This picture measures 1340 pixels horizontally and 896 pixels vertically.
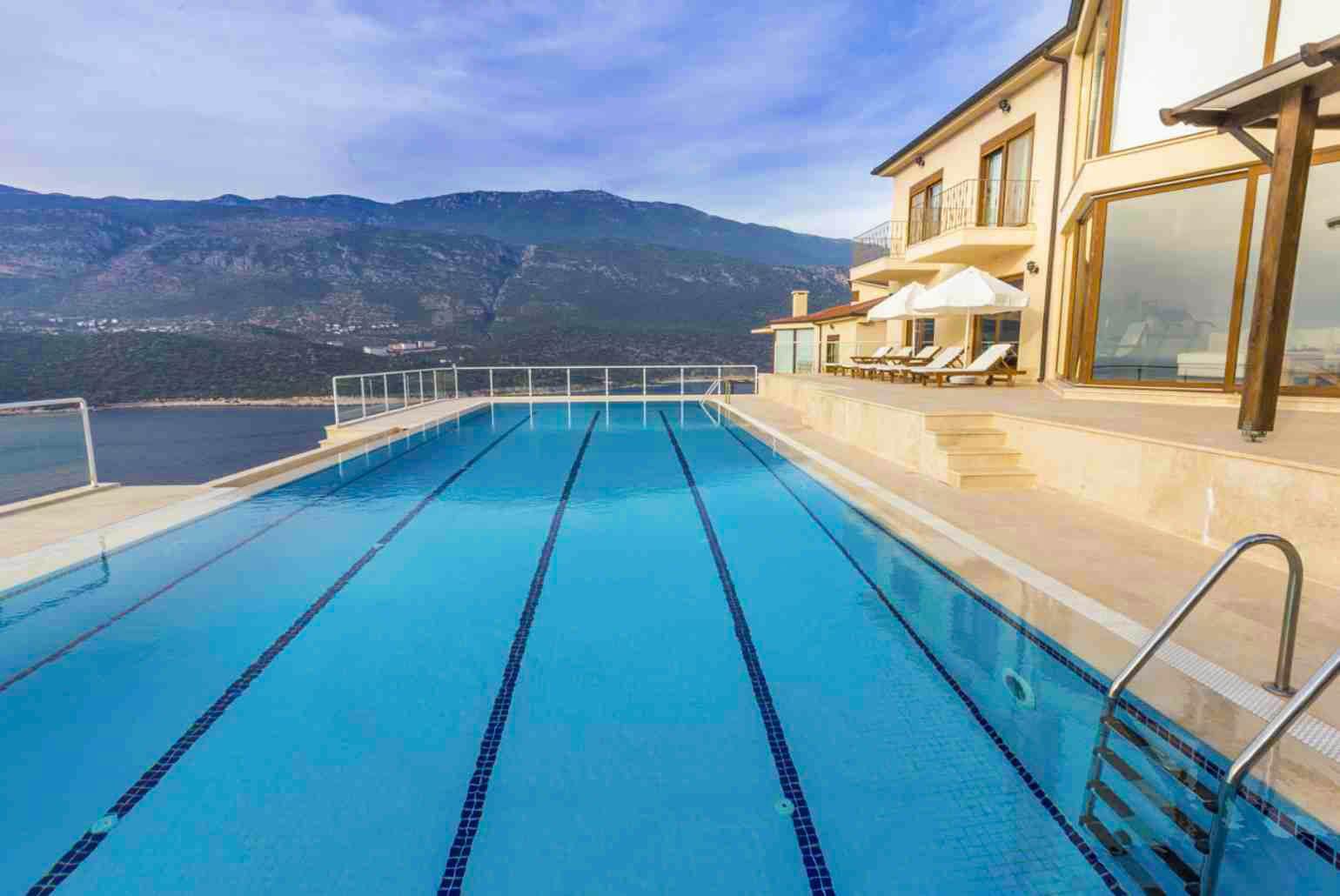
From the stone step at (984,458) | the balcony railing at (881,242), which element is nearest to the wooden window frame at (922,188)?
A: the balcony railing at (881,242)

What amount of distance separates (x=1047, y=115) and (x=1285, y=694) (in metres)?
11.8

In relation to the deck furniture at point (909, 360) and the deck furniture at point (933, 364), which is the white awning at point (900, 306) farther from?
the deck furniture at point (909, 360)

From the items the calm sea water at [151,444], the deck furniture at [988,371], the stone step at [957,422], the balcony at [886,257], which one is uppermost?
the balcony at [886,257]

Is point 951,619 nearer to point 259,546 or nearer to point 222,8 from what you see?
point 259,546

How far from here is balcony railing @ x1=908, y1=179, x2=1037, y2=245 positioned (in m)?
12.1

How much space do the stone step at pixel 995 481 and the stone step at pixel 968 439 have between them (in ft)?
1.78

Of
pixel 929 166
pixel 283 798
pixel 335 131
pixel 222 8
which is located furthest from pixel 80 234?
pixel 283 798

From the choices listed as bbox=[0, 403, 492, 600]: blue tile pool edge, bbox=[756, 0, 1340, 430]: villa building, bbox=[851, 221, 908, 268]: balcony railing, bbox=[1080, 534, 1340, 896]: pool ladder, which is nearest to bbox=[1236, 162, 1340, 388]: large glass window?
bbox=[756, 0, 1340, 430]: villa building

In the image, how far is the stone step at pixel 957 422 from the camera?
7.23 meters

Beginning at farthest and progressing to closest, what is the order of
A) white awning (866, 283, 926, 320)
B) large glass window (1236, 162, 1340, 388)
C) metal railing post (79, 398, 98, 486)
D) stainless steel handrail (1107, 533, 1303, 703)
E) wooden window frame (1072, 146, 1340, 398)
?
1. white awning (866, 283, 926, 320)
2. metal railing post (79, 398, 98, 486)
3. wooden window frame (1072, 146, 1340, 398)
4. large glass window (1236, 162, 1340, 388)
5. stainless steel handrail (1107, 533, 1303, 703)

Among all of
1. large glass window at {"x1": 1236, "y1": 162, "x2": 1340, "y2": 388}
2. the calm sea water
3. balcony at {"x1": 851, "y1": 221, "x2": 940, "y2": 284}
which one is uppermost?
balcony at {"x1": 851, "y1": 221, "x2": 940, "y2": 284}

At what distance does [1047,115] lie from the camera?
11.2m

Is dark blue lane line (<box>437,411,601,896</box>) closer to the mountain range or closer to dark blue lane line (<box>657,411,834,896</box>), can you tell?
dark blue lane line (<box>657,411,834,896</box>)

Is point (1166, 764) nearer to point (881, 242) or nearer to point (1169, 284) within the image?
point (1169, 284)
